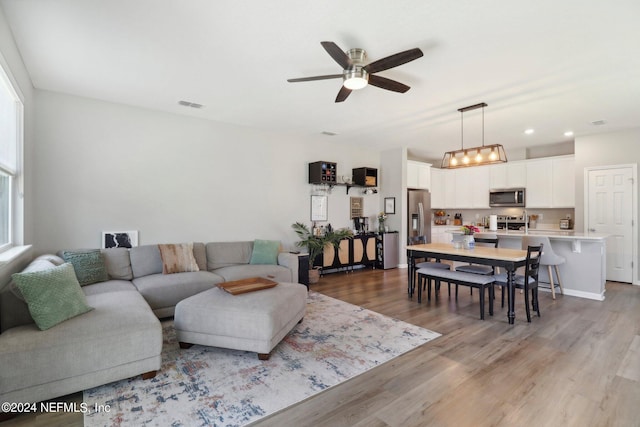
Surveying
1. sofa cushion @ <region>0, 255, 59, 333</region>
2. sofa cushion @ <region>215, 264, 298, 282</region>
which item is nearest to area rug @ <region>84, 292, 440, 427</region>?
sofa cushion @ <region>0, 255, 59, 333</region>

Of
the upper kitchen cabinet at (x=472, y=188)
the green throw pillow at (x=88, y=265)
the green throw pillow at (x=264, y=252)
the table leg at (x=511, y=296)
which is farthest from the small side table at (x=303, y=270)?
the upper kitchen cabinet at (x=472, y=188)

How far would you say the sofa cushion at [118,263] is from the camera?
3.80 m

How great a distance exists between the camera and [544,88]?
3627mm

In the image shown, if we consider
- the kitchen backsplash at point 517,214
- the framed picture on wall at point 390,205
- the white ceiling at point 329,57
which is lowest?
the kitchen backsplash at point 517,214

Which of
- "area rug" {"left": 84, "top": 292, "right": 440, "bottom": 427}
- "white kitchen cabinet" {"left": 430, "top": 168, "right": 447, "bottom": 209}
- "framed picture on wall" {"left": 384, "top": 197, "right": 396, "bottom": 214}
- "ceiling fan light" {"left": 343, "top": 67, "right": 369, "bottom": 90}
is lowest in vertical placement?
"area rug" {"left": 84, "top": 292, "right": 440, "bottom": 427}

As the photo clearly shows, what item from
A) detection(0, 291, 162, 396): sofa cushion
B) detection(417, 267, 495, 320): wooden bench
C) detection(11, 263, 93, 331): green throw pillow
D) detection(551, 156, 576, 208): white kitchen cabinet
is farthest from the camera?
detection(551, 156, 576, 208): white kitchen cabinet

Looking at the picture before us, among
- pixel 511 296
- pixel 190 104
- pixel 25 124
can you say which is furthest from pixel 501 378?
pixel 25 124

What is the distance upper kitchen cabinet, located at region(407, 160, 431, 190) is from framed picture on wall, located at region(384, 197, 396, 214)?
0.52 metres

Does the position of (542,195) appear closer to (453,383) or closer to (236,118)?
(453,383)

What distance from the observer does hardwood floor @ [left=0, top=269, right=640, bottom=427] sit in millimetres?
1932

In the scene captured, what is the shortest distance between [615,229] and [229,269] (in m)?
6.64

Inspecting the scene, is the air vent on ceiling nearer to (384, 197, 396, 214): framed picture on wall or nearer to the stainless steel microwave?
(384, 197, 396, 214): framed picture on wall

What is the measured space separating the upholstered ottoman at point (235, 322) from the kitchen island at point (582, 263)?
393 cm

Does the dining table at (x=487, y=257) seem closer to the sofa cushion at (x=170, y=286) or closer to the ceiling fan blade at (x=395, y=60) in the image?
the ceiling fan blade at (x=395, y=60)
